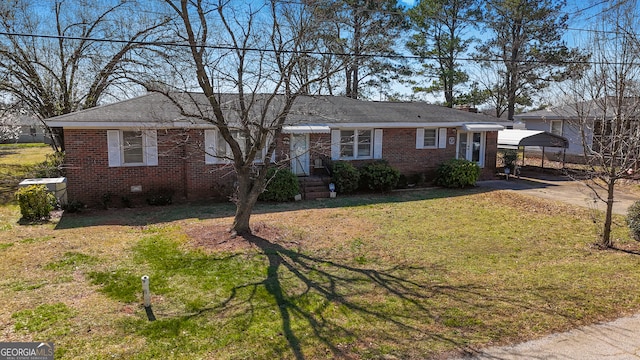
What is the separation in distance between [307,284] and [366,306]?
1168mm

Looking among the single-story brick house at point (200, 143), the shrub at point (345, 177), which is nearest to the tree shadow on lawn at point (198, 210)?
the shrub at point (345, 177)

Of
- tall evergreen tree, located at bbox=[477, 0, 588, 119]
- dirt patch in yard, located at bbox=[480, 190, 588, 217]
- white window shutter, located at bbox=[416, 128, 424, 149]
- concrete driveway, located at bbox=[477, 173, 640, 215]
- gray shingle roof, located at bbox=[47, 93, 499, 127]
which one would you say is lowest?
dirt patch in yard, located at bbox=[480, 190, 588, 217]

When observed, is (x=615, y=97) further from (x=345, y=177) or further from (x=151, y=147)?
(x=151, y=147)

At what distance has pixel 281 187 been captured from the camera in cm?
1345

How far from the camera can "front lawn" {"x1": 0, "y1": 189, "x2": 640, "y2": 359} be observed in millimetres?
4812

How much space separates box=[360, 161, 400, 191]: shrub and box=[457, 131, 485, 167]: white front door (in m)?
4.58

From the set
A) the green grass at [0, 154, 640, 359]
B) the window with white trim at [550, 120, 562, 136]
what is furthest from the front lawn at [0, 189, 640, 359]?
the window with white trim at [550, 120, 562, 136]

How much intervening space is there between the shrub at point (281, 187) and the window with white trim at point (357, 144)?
10.6ft

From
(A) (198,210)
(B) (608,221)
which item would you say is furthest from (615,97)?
(A) (198,210)

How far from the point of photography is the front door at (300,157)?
50.5 ft

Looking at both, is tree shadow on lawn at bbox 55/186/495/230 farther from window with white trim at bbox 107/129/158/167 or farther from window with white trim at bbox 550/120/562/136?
window with white trim at bbox 550/120/562/136

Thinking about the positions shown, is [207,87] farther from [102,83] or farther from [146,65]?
[102,83]

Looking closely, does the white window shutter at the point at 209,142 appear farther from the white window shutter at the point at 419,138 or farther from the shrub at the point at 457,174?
the shrub at the point at 457,174

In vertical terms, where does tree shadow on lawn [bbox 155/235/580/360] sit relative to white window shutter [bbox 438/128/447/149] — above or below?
below
